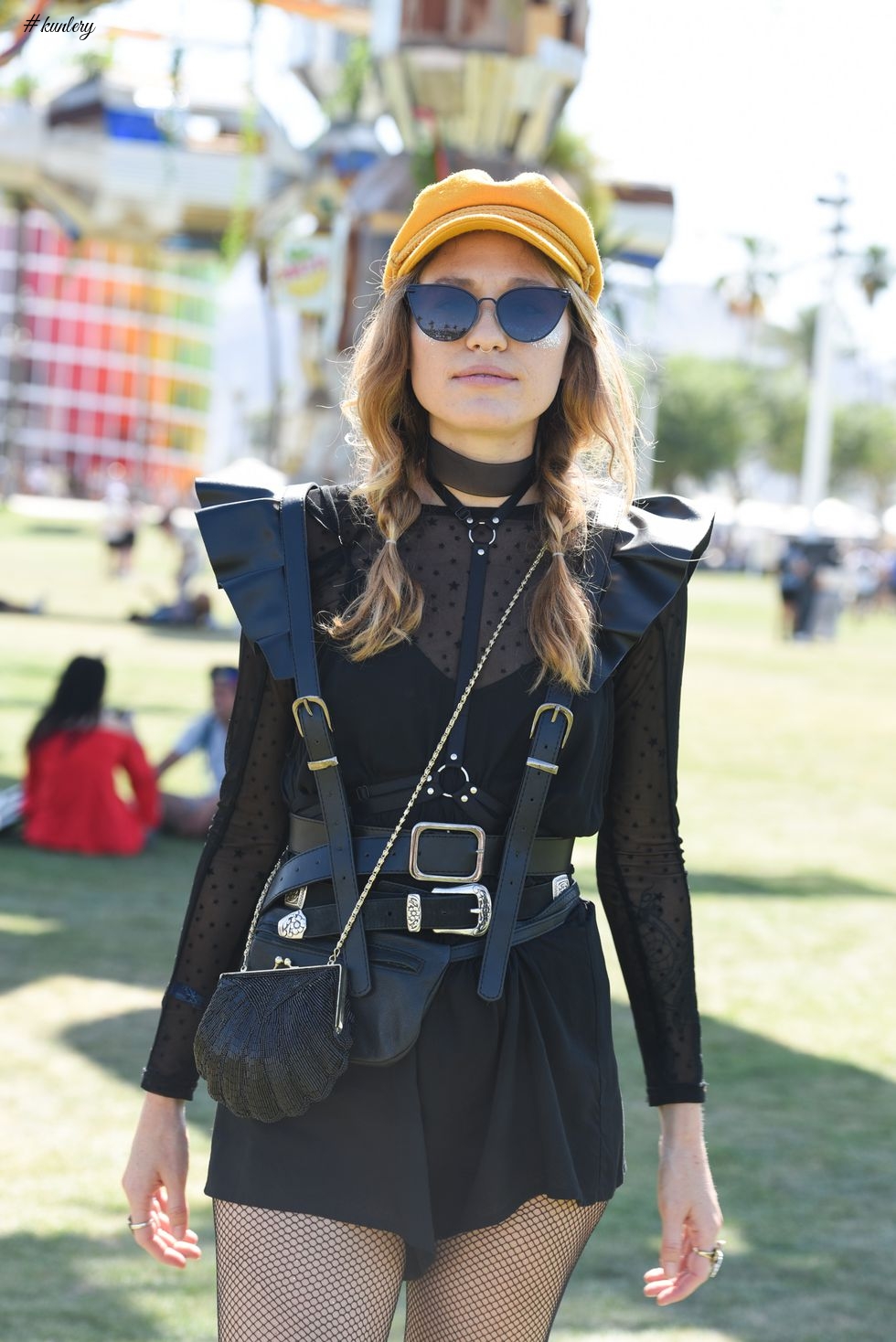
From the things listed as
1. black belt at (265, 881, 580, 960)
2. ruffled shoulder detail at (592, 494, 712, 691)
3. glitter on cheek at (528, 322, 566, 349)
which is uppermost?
glitter on cheek at (528, 322, 566, 349)

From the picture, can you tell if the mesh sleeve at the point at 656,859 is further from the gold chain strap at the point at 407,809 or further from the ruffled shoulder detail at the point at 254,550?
the ruffled shoulder detail at the point at 254,550

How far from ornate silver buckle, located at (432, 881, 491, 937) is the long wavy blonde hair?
30 centimetres

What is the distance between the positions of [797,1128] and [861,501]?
114m

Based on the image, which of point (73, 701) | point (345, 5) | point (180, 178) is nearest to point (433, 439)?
point (73, 701)

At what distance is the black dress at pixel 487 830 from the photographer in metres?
2.36

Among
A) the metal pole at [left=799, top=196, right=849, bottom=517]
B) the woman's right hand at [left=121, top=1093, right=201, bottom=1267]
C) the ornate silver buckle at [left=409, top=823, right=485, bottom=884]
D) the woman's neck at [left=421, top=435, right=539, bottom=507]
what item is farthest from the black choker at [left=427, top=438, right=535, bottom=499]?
the metal pole at [left=799, top=196, right=849, bottom=517]

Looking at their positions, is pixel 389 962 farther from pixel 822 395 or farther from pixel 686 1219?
pixel 822 395

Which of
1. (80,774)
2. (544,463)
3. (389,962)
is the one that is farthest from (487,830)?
(80,774)

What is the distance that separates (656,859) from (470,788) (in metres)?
0.37

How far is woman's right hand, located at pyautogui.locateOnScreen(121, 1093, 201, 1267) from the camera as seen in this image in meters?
2.54

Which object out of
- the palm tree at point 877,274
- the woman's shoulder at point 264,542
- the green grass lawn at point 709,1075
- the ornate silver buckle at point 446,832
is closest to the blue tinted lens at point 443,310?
the woman's shoulder at point 264,542

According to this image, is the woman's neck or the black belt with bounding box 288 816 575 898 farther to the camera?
the woman's neck

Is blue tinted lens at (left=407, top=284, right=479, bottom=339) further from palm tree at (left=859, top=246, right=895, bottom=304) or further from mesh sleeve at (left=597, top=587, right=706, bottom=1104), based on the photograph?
palm tree at (left=859, top=246, right=895, bottom=304)

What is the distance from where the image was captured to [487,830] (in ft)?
7.98
